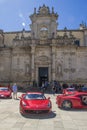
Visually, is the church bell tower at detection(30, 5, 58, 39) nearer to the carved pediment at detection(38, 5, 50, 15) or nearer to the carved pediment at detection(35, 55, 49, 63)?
the carved pediment at detection(38, 5, 50, 15)

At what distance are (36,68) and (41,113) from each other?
1098 inches

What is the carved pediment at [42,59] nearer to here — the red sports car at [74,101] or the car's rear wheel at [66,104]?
the red sports car at [74,101]

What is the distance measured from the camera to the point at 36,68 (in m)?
41.4

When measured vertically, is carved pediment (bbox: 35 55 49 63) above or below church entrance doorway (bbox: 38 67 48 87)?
above

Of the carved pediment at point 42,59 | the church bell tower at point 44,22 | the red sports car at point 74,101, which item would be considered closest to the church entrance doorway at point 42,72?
the carved pediment at point 42,59

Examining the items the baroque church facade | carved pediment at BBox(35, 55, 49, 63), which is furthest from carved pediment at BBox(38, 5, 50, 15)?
carved pediment at BBox(35, 55, 49, 63)

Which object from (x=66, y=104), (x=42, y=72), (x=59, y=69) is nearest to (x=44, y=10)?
(x=59, y=69)

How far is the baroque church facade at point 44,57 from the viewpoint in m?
41.0

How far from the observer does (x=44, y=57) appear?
4159cm

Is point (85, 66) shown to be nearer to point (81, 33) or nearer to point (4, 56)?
point (81, 33)

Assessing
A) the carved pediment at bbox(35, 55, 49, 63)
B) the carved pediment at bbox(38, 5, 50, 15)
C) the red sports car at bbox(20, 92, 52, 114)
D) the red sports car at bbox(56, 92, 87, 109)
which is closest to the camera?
the red sports car at bbox(20, 92, 52, 114)

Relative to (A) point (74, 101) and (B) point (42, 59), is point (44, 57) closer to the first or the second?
(B) point (42, 59)

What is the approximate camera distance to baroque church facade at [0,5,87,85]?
1614 inches

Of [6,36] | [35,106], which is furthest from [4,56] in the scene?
[35,106]
